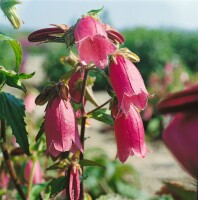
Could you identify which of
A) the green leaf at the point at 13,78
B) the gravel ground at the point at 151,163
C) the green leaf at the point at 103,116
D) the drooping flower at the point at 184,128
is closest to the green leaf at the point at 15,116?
the green leaf at the point at 13,78

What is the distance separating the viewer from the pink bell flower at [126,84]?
116 cm

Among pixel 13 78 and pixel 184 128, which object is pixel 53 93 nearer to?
pixel 13 78

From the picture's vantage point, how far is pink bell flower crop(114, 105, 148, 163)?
122cm

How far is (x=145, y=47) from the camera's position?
48.4 ft

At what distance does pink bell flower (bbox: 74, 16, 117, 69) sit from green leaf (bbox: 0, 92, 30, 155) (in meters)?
0.26

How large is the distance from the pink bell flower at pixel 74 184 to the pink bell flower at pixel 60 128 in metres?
0.06

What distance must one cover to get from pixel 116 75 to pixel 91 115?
8.5 inches

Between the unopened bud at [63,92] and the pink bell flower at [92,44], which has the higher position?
the pink bell flower at [92,44]

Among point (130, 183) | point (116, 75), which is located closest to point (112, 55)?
point (116, 75)

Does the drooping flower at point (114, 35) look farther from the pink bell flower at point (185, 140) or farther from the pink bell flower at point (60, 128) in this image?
the pink bell flower at point (185, 140)

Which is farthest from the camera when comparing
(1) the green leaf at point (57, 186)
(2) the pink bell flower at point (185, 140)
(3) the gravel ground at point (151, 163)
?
(3) the gravel ground at point (151, 163)

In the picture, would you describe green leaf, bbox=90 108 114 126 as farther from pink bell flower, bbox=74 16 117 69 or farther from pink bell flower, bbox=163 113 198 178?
pink bell flower, bbox=163 113 198 178

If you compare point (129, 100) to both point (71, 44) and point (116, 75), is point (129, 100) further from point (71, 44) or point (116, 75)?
point (71, 44)

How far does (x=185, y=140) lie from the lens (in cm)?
80
